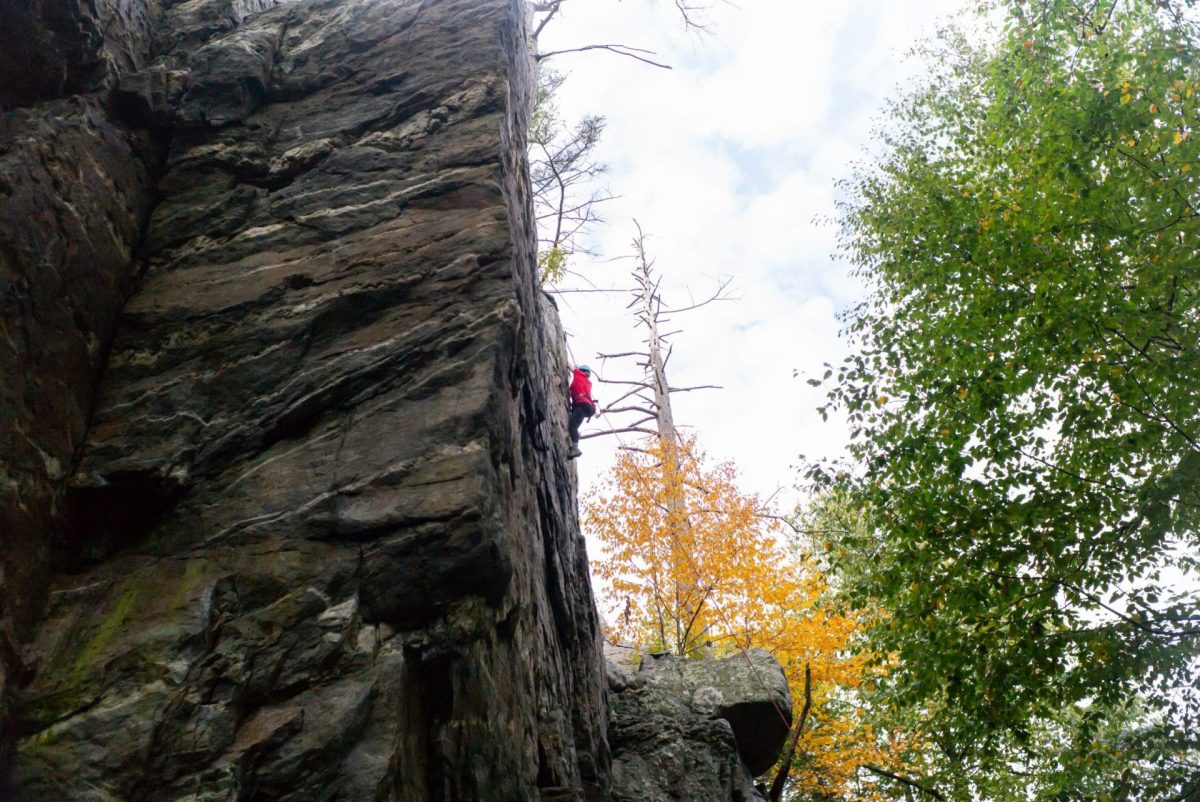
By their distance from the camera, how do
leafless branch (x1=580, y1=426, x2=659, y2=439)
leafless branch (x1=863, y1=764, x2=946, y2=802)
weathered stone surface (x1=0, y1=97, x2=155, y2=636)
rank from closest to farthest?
weathered stone surface (x1=0, y1=97, x2=155, y2=636) < leafless branch (x1=863, y1=764, x2=946, y2=802) < leafless branch (x1=580, y1=426, x2=659, y2=439)

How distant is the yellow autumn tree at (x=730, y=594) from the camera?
1599 centimetres

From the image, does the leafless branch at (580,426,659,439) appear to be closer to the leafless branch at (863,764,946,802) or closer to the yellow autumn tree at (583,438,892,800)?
the yellow autumn tree at (583,438,892,800)

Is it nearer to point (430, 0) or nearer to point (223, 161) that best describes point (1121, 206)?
point (430, 0)

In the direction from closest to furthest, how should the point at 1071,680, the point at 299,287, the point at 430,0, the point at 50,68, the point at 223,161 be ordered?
the point at 50,68 < the point at 299,287 < the point at 223,161 < the point at 1071,680 < the point at 430,0

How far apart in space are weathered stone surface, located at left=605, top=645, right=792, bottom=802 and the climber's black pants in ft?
11.2

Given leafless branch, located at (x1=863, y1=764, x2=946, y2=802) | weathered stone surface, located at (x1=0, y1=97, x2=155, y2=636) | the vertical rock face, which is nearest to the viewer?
the vertical rock face

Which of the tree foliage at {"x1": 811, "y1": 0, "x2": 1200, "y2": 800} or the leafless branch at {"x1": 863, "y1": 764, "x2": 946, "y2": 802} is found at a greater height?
the tree foliage at {"x1": 811, "y1": 0, "x2": 1200, "y2": 800}

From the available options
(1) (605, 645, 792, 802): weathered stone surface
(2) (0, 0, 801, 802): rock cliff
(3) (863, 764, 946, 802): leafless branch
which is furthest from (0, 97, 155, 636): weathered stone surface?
(3) (863, 764, 946, 802): leafless branch

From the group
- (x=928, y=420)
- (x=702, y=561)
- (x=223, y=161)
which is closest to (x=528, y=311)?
(x=223, y=161)

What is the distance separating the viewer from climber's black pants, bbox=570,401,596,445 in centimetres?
1229

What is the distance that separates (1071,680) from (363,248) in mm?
8624

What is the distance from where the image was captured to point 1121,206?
33.0ft

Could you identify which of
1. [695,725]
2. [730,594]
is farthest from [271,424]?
[730,594]

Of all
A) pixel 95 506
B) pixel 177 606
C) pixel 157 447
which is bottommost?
pixel 177 606
